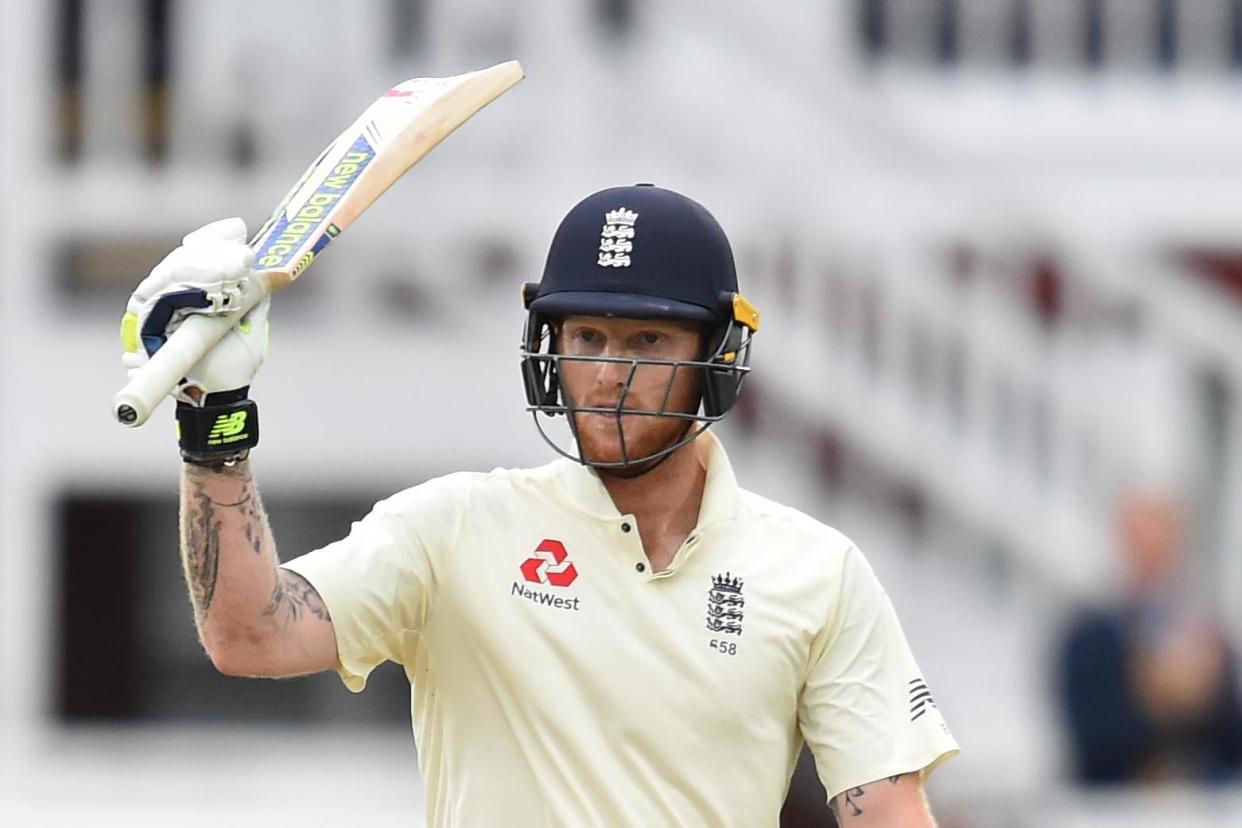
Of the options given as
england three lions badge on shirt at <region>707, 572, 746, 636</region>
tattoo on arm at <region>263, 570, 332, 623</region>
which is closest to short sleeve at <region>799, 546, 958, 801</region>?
england three lions badge on shirt at <region>707, 572, 746, 636</region>

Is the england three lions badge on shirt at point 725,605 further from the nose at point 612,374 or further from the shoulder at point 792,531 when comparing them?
the nose at point 612,374

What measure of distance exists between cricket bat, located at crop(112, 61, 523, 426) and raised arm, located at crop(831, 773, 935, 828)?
100cm

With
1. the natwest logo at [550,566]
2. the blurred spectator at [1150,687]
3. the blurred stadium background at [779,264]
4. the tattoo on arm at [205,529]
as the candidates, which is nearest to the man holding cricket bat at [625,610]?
the natwest logo at [550,566]

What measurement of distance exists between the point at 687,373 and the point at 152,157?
23.7ft

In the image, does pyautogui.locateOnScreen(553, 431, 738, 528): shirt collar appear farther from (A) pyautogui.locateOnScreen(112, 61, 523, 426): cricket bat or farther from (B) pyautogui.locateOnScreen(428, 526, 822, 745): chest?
(A) pyautogui.locateOnScreen(112, 61, 523, 426): cricket bat

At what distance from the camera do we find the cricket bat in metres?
3.26

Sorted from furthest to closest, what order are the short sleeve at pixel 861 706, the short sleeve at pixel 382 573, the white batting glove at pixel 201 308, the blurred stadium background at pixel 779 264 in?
the blurred stadium background at pixel 779 264
the short sleeve at pixel 861 706
the short sleeve at pixel 382 573
the white batting glove at pixel 201 308

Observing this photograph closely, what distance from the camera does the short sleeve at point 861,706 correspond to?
12.1ft

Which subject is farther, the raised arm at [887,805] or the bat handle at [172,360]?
the raised arm at [887,805]

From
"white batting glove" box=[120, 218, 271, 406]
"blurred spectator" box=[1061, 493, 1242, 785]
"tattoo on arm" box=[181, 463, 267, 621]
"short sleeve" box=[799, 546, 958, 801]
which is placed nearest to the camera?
"white batting glove" box=[120, 218, 271, 406]

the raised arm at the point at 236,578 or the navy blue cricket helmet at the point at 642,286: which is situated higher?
the navy blue cricket helmet at the point at 642,286

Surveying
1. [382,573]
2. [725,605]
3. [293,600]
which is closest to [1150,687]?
[725,605]

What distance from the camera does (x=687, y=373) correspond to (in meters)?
3.69

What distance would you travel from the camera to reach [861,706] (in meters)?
3.68
